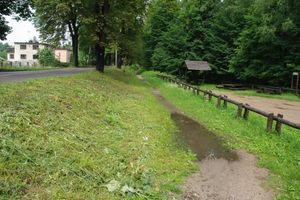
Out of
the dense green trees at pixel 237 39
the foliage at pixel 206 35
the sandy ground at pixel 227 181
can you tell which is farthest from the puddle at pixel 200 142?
the foliage at pixel 206 35

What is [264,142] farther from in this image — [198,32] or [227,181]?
[198,32]

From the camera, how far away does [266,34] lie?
22.0 metres

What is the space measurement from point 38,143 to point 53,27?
51.5ft

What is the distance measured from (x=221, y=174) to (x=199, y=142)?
2.16 m

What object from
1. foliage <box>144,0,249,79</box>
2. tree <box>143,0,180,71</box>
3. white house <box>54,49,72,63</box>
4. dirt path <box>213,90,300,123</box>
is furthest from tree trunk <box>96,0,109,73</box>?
white house <box>54,49,72,63</box>

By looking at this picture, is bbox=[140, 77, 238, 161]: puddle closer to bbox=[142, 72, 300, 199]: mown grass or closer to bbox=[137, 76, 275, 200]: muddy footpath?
bbox=[137, 76, 275, 200]: muddy footpath

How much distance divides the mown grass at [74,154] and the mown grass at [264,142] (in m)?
1.88

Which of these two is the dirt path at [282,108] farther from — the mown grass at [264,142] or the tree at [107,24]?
the tree at [107,24]

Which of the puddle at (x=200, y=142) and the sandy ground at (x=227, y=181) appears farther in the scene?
the puddle at (x=200, y=142)

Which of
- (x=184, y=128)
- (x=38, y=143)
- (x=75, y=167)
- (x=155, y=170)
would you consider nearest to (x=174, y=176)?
(x=155, y=170)

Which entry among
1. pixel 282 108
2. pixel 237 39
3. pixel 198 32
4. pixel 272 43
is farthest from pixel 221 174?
pixel 198 32

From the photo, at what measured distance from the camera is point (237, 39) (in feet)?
91.2

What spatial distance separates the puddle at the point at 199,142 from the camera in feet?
20.6

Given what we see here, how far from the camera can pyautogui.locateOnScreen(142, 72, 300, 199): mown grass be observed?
4.71m
